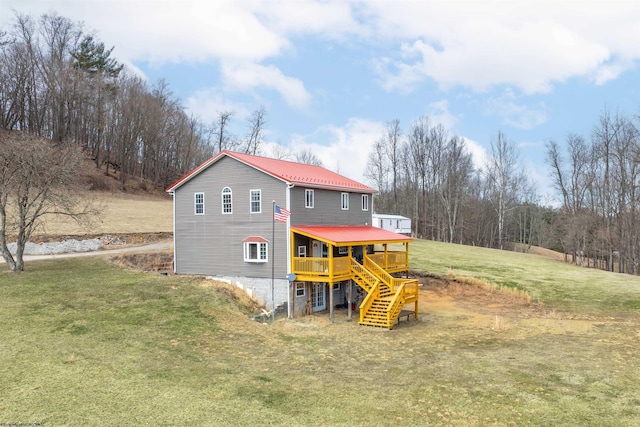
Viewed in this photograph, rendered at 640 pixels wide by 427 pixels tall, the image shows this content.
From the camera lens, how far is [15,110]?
2242 inches

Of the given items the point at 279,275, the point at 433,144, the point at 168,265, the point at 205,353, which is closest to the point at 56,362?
the point at 205,353

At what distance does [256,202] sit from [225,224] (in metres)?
2.50

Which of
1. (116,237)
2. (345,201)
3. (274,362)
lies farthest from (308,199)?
(116,237)

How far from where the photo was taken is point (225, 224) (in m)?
27.8

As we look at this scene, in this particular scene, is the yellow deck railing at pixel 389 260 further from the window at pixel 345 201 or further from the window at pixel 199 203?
the window at pixel 199 203

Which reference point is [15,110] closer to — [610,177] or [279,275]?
[279,275]

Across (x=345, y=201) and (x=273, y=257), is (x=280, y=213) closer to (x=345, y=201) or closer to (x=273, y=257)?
(x=273, y=257)

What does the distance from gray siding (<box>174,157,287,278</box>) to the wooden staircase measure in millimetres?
4531

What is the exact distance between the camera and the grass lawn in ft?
38.7

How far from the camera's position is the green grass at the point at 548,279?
89.5ft

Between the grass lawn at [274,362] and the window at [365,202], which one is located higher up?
the window at [365,202]

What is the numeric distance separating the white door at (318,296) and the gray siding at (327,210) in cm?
372

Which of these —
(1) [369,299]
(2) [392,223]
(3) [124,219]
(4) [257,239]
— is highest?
(3) [124,219]

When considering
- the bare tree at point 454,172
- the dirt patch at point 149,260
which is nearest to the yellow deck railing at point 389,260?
the dirt patch at point 149,260
